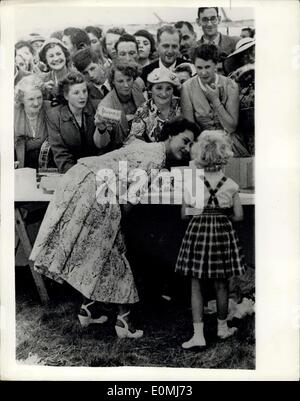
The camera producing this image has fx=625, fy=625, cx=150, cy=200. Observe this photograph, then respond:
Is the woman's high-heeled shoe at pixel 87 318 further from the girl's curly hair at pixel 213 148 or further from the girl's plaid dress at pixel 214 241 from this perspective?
the girl's curly hair at pixel 213 148

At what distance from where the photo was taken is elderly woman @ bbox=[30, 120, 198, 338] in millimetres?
2369

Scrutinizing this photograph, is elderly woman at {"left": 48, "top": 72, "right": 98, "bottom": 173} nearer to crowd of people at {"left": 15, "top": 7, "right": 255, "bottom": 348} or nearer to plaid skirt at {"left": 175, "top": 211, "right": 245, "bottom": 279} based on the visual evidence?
crowd of people at {"left": 15, "top": 7, "right": 255, "bottom": 348}

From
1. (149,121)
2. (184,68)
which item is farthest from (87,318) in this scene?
(184,68)

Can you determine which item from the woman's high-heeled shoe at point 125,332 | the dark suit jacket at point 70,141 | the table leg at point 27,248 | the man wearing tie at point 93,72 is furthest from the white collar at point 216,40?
the woman's high-heeled shoe at point 125,332

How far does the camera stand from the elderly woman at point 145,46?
235cm

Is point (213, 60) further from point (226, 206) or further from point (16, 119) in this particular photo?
point (16, 119)

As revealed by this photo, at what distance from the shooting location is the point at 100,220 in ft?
7.79

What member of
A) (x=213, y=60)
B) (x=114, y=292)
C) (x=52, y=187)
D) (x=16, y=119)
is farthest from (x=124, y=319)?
(x=213, y=60)

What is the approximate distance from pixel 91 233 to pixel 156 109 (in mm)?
531

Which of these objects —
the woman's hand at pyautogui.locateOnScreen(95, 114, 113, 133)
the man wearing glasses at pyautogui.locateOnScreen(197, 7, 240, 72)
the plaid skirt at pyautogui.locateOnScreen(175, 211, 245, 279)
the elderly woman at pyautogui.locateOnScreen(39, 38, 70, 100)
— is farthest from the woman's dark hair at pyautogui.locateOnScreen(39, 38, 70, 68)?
the plaid skirt at pyautogui.locateOnScreen(175, 211, 245, 279)

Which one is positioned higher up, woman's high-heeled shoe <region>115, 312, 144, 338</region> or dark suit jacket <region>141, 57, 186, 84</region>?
dark suit jacket <region>141, 57, 186, 84</region>

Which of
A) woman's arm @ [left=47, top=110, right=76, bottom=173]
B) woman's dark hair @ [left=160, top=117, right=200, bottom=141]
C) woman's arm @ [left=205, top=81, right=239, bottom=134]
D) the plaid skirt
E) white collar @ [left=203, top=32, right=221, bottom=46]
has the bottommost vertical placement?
the plaid skirt

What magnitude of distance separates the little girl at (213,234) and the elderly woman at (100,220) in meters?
0.10

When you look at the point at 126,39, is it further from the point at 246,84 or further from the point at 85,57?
the point at 246,84
